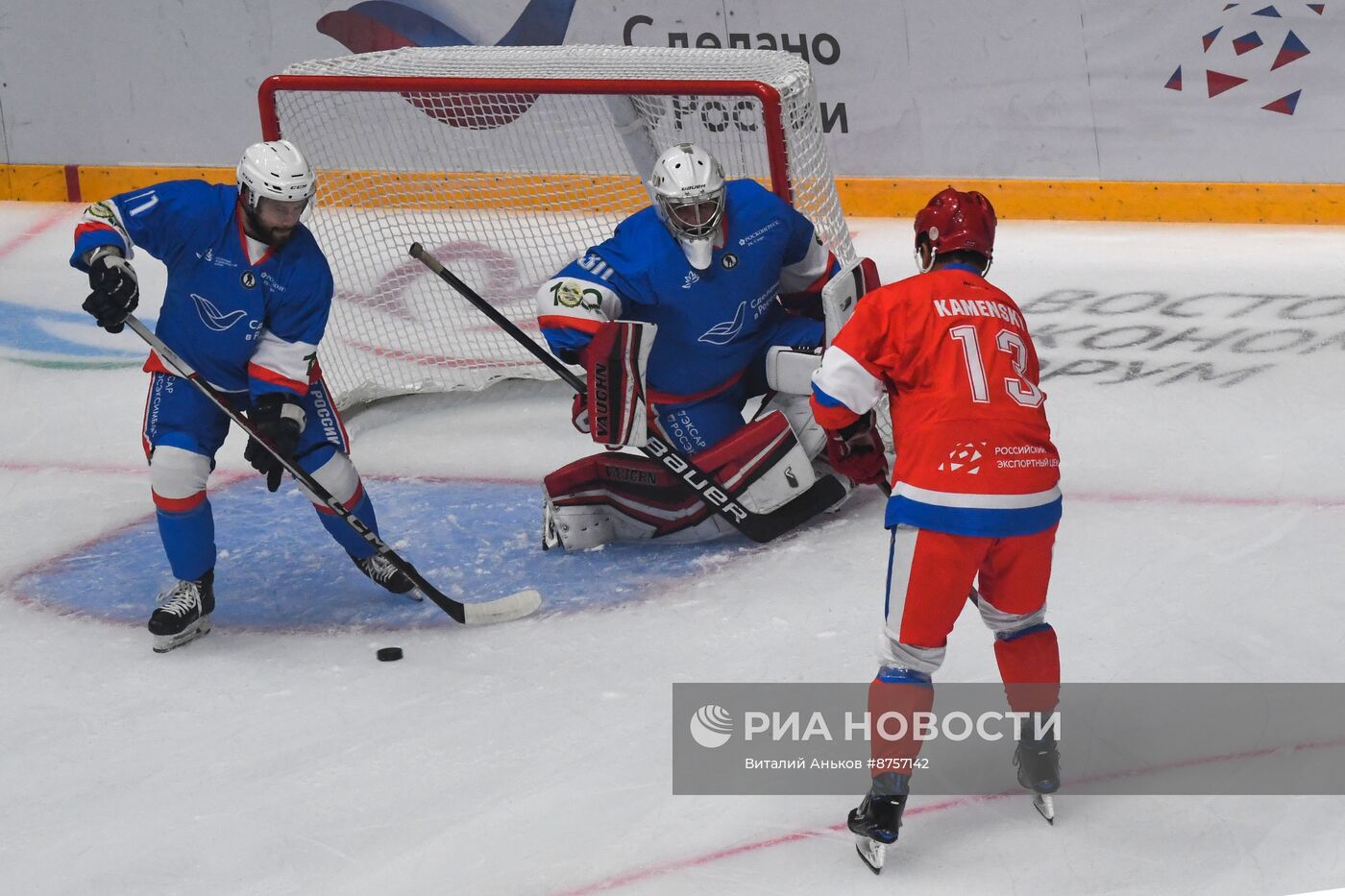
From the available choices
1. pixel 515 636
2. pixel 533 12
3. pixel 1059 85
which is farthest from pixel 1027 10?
pixel 515 636

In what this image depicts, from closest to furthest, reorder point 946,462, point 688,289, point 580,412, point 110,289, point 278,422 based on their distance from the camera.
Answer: point 946,462 < point 110,289 < point 278,422 < point 688,289 < point 580,412

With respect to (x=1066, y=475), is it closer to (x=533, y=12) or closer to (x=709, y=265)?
(x=709, y=265)

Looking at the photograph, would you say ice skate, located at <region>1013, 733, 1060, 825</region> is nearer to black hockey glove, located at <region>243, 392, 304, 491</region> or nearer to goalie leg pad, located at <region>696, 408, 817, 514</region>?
goalie leg pad, located at <region>696, 408, 817, 514</region>

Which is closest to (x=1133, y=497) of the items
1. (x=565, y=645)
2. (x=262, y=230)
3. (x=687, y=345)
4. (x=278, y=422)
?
(x=687, y=345)

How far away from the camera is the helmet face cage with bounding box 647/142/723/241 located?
3.65 meters

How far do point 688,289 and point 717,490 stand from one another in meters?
0.47

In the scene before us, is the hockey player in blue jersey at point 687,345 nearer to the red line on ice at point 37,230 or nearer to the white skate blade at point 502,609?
the white skate blade at point 502,609

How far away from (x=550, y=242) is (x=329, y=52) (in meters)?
2.29

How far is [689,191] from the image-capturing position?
3639mm

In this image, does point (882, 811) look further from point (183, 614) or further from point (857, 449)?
point (183, 614)

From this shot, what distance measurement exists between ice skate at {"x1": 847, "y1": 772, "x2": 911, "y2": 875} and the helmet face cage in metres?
1.59

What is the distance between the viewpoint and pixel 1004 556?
7.99ft

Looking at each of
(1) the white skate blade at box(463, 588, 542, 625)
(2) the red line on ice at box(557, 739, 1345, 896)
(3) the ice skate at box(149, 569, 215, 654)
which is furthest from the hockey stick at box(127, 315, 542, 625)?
(2) the red line on ice at box(557, 739, 1345, 896)

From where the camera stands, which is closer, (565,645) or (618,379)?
(565,645)
